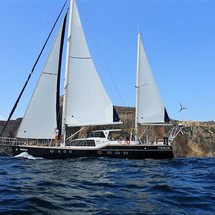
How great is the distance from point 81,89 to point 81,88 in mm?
103

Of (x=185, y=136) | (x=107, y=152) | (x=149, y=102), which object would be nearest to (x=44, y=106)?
(x=107, y=152)

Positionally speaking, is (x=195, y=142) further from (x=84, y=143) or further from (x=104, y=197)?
(x=104, y=197)

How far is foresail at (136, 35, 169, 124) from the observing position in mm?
38500

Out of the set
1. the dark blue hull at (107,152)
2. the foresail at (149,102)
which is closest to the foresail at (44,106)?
the dark blue hull at (107,152)

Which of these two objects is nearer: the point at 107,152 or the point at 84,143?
the point at 107,152

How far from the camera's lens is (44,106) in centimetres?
3450

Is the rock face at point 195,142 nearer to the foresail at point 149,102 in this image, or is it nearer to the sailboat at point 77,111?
the foresail at point 149,102

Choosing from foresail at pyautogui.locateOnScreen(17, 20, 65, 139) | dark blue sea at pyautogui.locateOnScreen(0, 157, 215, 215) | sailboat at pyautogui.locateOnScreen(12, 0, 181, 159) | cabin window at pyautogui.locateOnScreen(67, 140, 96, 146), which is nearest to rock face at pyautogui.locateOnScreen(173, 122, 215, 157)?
sailboat at pyautogui.locateOnScreen(12, 0, 181, 159)

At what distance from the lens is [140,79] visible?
129 feet

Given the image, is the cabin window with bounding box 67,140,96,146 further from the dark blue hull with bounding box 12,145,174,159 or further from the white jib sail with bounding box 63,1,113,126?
the white jib sail with bounding box 63,1,113,126

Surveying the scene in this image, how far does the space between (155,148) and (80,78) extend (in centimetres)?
1048

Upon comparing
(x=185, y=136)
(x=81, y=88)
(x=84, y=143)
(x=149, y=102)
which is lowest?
(x=84, y=143)

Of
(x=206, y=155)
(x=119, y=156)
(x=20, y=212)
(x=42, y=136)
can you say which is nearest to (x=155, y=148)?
(x=119, y=156)

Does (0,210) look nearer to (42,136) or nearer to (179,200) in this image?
(179,200)
